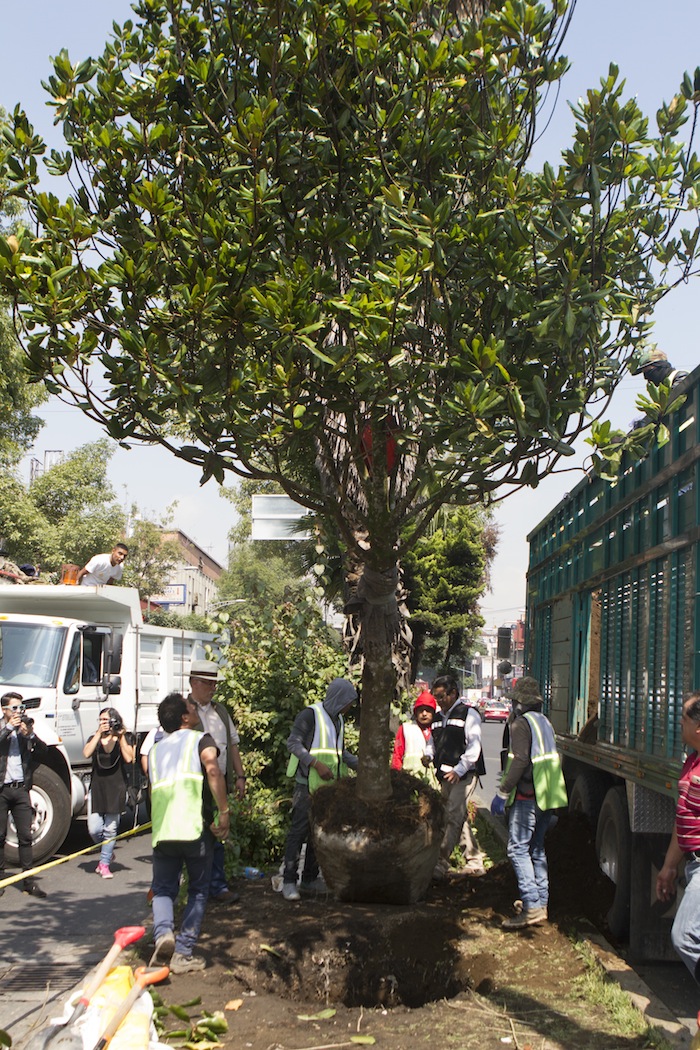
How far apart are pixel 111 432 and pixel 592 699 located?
4.58 m

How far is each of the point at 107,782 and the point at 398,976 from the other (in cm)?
494

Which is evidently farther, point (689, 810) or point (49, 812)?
point (49, 812)

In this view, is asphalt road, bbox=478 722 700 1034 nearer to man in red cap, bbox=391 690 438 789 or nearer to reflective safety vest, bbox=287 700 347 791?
reflective safety vest, bbox=287 700 347 791

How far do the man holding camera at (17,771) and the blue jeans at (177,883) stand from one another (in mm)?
3538

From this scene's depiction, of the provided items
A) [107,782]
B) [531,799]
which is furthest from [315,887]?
[107,782]

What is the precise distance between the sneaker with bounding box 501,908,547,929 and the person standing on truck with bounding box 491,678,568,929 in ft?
0.12

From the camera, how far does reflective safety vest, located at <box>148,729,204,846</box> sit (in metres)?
6.64

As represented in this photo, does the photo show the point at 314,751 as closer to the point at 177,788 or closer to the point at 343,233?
the point at 177,788

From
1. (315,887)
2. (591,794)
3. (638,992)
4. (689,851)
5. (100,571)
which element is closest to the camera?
(689,851)

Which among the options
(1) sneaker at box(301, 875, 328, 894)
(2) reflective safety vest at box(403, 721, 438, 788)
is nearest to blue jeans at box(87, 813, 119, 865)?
(1) sneaker at box(301, 875, 328, 894)

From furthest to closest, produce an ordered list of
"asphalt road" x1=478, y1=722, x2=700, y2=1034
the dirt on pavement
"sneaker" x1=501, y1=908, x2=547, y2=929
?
1. "sneaker" x1=501, y1=908, x2=547, y2=929
2. "asphalt road" x1=478, y1=722, x2=700, y2=1034
3. the dirt on pavement

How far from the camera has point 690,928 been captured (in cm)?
493

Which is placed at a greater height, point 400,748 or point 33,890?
point 400,748

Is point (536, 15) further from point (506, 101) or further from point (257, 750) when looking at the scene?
point (257, 750)
